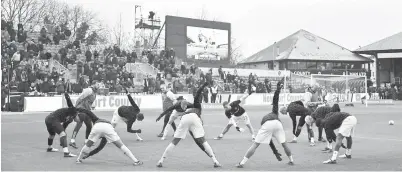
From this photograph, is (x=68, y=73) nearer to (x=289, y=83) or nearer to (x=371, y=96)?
(x=289, y=83)

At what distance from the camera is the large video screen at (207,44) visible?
53656 mm

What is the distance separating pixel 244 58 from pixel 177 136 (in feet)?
269

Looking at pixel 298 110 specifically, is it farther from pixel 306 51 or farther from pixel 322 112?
pixel 306 51

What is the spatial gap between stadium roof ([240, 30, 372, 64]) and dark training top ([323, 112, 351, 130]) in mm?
61016

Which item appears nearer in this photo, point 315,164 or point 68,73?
point 315,164

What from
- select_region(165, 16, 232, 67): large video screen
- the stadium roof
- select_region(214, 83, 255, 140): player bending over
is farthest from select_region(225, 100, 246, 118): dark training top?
the stadium roof

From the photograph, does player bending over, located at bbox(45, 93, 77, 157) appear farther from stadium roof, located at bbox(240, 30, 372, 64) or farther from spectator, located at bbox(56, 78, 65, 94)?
stadium roof, located at bbox(240, 30, 372, 64)

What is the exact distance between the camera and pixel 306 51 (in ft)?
243

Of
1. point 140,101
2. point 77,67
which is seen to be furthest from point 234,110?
point 77,67

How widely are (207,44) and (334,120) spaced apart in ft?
147

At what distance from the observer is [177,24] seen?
51.8m

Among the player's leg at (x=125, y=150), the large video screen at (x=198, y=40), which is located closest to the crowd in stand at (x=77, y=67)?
the large video screen at (x=198, y=40)

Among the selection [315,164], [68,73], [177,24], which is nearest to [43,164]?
[315,164]

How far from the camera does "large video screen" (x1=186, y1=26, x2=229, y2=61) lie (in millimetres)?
53656
